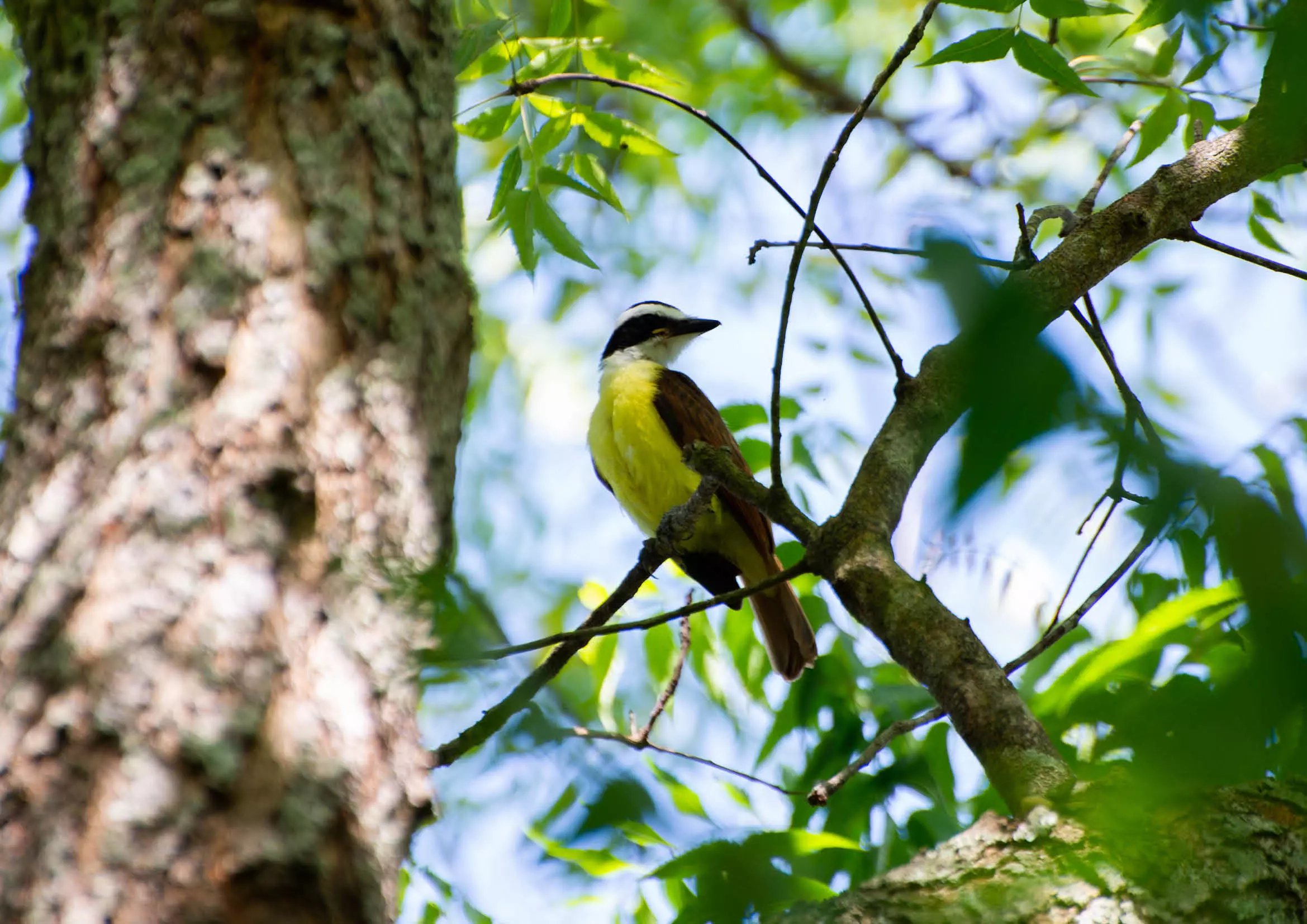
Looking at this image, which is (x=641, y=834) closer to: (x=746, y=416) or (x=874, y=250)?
(x=874, y=250)

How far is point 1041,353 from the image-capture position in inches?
25.6

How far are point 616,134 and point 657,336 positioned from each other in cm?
292

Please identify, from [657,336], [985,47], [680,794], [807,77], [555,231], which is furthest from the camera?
[807,77]

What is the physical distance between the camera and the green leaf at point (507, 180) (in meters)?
3.14

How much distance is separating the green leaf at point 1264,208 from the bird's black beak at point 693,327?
3.18m

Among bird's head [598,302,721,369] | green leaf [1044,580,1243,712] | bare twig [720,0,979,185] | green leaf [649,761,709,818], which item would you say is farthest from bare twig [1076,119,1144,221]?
bare twig [720,0,979,185]

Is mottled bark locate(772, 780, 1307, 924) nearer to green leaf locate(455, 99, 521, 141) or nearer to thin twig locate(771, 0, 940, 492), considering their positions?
thin twig locate(771, 0, 940, 492)

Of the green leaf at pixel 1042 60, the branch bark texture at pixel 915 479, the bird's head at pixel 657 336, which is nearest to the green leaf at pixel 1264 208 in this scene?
the branch bark texture at pixel 915 479

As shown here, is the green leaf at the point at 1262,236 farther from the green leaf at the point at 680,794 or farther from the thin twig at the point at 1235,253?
the green leaf at the point at 680,794

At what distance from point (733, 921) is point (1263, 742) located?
20.0 inches

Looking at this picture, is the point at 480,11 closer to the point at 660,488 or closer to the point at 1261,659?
the point at 660,488

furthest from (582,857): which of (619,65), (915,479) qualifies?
(619,65)

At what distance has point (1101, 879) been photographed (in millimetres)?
1522

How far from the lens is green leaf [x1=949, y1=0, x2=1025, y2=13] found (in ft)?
7.74
